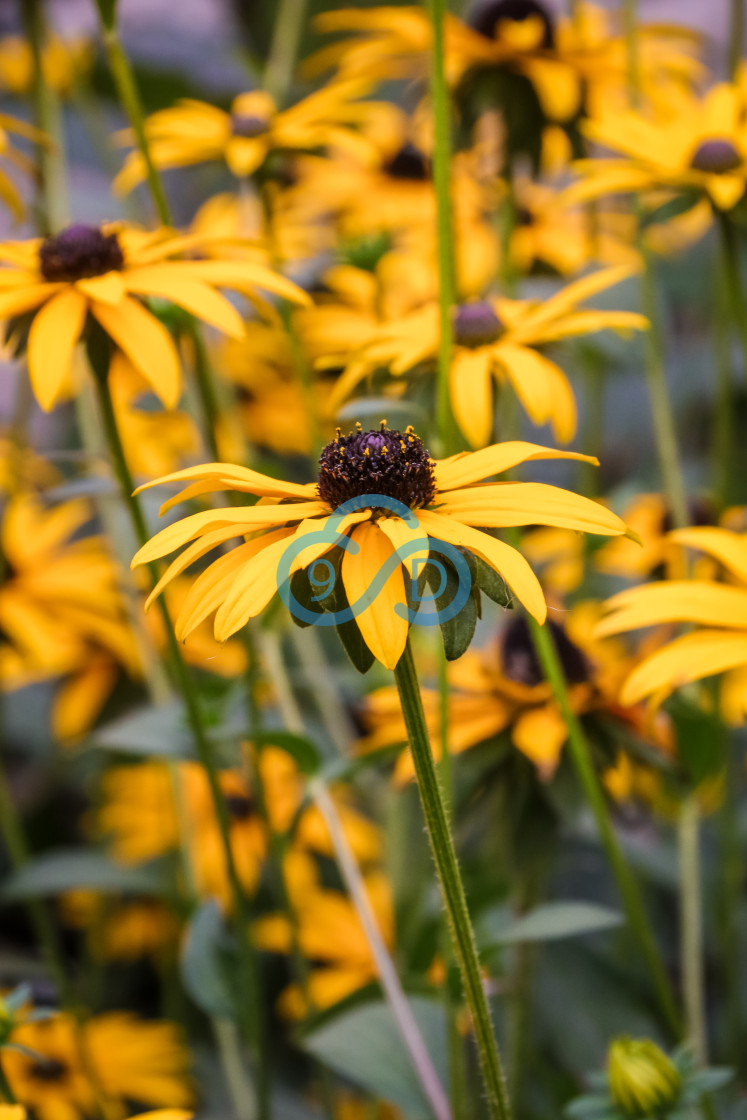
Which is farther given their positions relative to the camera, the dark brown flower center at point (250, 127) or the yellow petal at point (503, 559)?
the dark brown flower center at point (250, 127)

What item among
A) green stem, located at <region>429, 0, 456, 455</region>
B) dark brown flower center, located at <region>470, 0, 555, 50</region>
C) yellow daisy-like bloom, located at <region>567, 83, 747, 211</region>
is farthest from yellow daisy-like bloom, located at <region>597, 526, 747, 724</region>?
dark brown flower center, located at <region>470, 0, 555, 50</region>

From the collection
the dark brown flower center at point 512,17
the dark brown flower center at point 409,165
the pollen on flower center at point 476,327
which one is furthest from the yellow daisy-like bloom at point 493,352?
the dark brown flower center at point 409,165

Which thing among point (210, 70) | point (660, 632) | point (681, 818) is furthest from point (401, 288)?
point (210, 70)

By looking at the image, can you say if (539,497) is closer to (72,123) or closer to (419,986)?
(419,986)

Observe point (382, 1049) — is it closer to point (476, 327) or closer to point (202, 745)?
point (202, 745)

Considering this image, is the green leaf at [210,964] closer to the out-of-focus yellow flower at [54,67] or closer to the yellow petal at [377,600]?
the yellow petal at [377,600]

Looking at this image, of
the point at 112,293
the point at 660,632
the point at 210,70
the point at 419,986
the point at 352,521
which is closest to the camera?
the point at 352,521

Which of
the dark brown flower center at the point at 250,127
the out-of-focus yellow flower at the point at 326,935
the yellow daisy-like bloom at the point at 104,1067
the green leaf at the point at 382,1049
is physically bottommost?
the yellow daisy-like bloom at the point at 104,1067
